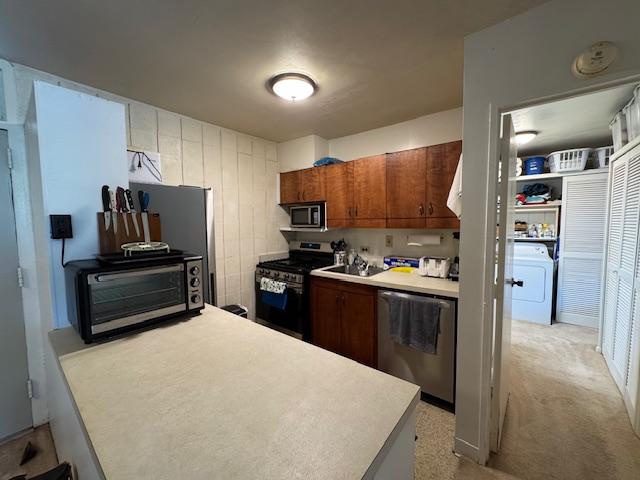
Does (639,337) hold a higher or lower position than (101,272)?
lower

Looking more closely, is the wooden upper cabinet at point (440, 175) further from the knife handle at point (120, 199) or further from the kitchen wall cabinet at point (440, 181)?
the knife handle at point (120, 199)

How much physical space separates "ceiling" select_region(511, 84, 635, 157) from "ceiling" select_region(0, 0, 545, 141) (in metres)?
0.88

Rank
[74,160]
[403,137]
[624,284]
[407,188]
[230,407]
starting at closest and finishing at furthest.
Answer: [230,407] < [74,160] < [624,284] < [407,188] < [403,137]

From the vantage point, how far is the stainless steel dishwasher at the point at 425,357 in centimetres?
195

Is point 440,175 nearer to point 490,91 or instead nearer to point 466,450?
point 490,91

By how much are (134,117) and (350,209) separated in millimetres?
2126

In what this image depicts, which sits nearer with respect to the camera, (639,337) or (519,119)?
(639,337)

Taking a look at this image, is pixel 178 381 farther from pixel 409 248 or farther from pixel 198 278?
pixel 409 248

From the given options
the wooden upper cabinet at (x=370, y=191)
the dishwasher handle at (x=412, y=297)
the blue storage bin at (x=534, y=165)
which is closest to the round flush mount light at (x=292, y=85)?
the wooden upper cabinet at (x=370, y=191)

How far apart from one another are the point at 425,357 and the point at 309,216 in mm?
1900

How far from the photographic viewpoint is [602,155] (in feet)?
10.9

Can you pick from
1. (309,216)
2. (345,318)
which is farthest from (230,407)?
(309,216)

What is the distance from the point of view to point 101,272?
1.11m

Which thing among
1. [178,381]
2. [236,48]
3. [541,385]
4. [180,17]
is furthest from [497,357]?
[180,17]
